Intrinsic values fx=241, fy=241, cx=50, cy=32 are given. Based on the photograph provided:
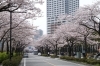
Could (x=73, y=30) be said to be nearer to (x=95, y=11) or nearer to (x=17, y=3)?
(x=95, y=11)

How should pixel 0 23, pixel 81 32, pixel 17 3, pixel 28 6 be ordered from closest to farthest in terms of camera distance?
1. pixel 17 3
2. pixel 28 6
3. pixel 0 23
4. pixel 81 32

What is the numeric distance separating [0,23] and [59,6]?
84.3 feet

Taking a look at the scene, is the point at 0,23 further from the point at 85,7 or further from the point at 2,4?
the point at 85,7

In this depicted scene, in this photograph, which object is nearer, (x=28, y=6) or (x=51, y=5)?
(x=28, y=6)

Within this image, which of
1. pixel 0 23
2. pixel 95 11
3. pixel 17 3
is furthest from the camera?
pixel 95 11

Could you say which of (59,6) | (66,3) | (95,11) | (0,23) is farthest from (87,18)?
(59,6)

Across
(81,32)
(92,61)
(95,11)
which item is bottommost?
(92,61)

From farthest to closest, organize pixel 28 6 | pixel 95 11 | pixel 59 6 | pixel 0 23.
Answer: pixel 59 6 → pixel 95 11 → pixel 0 23 → pixel 28 6

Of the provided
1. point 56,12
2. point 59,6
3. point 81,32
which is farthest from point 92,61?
point 56,12

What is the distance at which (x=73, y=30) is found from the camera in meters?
39.3

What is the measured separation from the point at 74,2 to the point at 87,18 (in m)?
13.2

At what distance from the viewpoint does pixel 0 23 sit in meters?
25.6

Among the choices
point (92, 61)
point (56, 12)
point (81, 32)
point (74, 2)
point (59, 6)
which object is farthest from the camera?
point (56, 12)

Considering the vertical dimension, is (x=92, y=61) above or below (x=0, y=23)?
below
